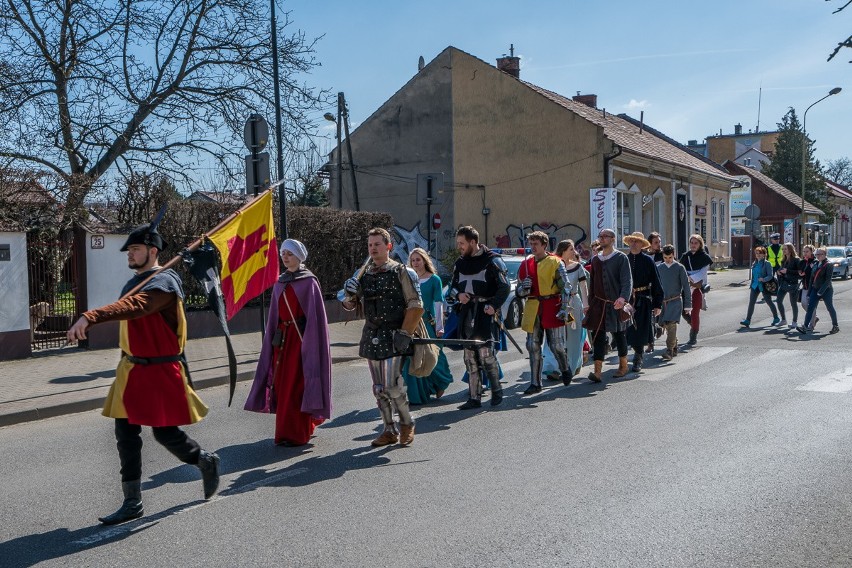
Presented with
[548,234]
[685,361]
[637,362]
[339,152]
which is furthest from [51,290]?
[548,234]

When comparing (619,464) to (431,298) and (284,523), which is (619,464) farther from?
(431,298)

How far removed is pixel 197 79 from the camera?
19.6m

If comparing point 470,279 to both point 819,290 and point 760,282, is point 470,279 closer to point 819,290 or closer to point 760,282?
point 819,290

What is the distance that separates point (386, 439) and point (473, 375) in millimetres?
1875

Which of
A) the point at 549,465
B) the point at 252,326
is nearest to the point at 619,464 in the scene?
the point at 549,465

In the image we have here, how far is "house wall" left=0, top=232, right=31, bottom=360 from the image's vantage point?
1247 cm

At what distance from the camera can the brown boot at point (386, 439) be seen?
704 centimetres

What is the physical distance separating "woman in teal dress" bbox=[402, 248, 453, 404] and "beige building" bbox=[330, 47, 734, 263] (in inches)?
824

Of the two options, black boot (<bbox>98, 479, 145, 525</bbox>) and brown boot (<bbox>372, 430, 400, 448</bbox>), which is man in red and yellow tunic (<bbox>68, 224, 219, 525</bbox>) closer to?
black boot (<bbox>98, 479, 145, 525</bbox>)

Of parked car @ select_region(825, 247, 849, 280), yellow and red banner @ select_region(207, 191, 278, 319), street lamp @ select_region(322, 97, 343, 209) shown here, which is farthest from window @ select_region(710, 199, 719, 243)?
yellow and red banner @ select_region(207, 191, 278, 319)

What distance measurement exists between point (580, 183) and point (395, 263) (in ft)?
82.4

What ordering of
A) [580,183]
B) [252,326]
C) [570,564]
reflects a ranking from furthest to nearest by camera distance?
1. [580,183]
2. [252,326]
3. [570,564]

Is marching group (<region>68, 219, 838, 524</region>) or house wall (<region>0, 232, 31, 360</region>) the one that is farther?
house wall (<region>0, 232, 31, 360</region>)

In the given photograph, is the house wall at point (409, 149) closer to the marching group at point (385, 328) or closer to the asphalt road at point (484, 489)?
the marching group at point (385, 328)
